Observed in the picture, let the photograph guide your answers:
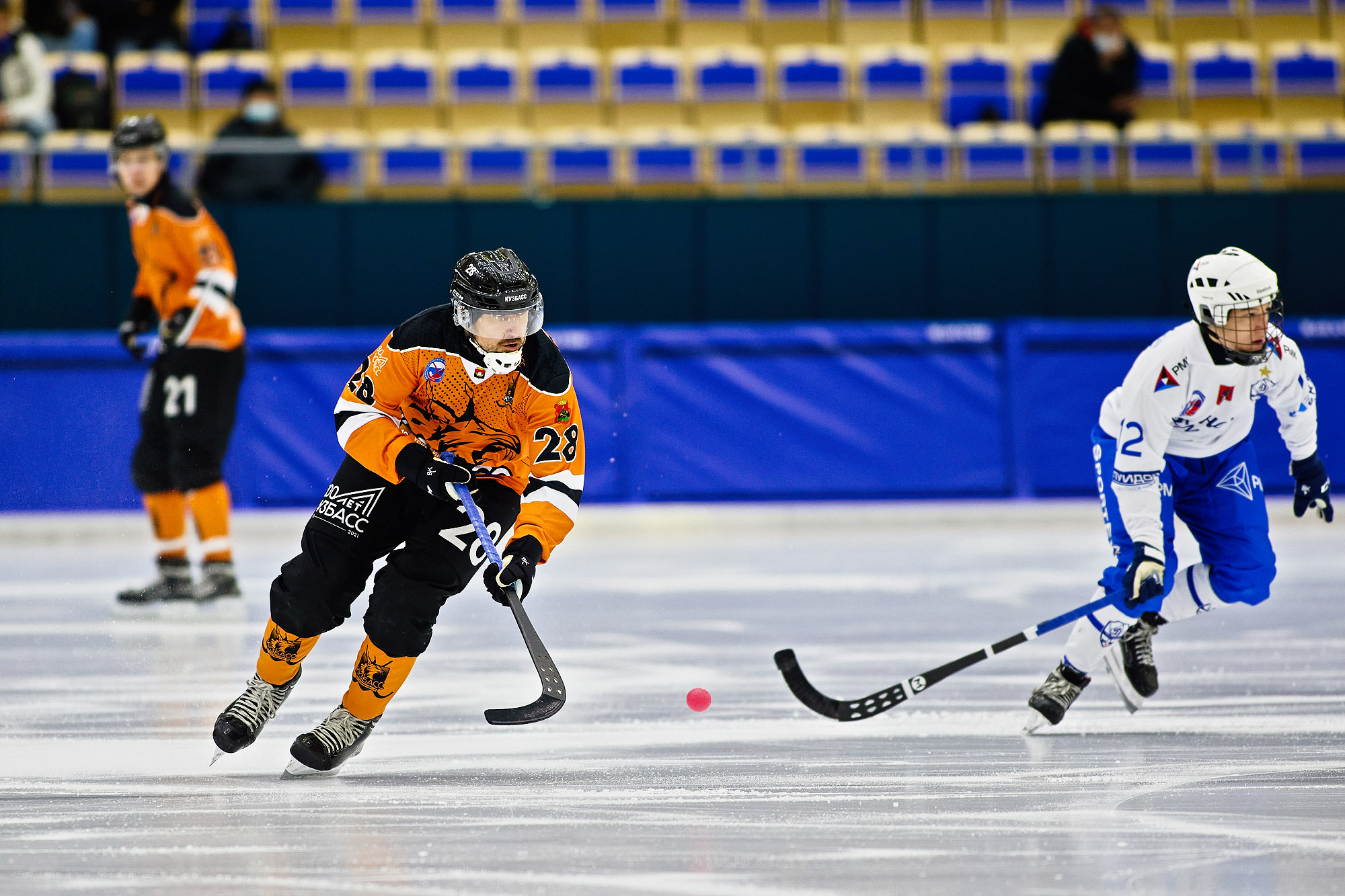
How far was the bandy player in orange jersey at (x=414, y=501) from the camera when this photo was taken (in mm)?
3969

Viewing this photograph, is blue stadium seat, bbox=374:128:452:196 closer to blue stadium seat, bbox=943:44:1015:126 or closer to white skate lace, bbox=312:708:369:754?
blue stadium seat, bbox=943:44:1015:126

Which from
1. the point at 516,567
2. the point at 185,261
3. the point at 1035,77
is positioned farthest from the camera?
the point at 1035,77

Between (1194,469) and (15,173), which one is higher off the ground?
(15,173)

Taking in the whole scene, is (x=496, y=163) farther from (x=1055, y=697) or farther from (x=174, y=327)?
(x=1055, y=697)

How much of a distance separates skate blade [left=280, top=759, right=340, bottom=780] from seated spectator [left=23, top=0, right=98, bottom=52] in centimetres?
943

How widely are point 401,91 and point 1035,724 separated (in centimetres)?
901

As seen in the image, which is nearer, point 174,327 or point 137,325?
point 174,327

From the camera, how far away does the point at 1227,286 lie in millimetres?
4418

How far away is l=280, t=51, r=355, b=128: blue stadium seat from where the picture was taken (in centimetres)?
1220

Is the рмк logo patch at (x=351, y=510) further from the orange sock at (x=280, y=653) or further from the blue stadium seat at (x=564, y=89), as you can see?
the blue stadium seat at (x=564, y=89)

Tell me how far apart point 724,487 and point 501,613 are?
3.90m

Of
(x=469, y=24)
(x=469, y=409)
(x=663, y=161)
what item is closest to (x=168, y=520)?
(x=469, y=409)

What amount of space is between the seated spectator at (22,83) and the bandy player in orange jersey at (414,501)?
8.05 metres

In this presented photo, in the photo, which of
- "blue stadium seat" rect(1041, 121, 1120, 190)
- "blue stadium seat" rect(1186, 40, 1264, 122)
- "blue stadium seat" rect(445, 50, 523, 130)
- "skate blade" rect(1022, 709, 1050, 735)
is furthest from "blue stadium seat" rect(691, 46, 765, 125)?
"skate blade" rect(1022, 709, 1050, 735)
